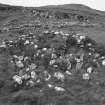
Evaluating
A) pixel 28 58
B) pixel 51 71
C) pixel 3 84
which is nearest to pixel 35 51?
pixel 28 58

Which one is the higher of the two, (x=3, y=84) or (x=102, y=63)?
(x=102, y=63)

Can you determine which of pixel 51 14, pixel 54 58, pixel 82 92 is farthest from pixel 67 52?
pixel 51 14

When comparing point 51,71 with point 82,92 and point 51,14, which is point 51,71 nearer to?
point 82,92

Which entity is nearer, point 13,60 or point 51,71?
point 51,71

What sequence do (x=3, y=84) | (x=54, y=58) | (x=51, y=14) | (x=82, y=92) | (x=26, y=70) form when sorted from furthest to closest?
(x=51, y=14) → (x=54, y=58) → (x=26, y=70) → (x=3, y=84) → (x=82, y=92)

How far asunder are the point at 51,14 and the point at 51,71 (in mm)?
32385

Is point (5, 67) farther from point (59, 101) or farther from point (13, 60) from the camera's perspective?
point (59, 101)

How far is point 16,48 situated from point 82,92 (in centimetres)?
815

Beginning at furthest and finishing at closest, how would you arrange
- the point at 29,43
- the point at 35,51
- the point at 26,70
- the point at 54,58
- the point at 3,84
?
1. the point at 29,43
2. the point at 35,51
3. the point at 54,58
4. the point at 26,70
5. the point at 3,84

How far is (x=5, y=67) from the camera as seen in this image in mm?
14328

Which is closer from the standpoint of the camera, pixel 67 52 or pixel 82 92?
pixel 82 92

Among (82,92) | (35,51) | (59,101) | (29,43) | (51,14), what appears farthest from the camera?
(51,14)

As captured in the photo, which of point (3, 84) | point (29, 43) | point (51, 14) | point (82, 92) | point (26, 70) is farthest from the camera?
point (51, 14)

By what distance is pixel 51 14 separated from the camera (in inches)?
1762
